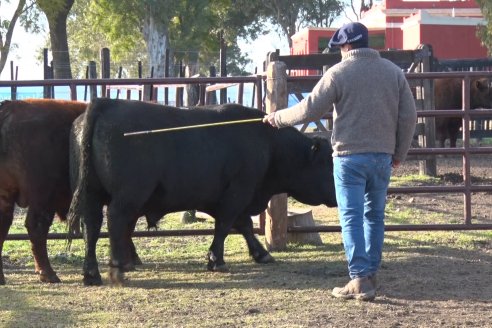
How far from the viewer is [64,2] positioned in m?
28.9

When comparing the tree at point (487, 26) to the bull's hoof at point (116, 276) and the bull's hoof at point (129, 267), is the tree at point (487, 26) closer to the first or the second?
the bull's hoof at point (129, 267)

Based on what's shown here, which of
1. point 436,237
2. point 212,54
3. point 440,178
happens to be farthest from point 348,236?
point 212,54

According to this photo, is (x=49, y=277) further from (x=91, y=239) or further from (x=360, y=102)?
(x=360, y=102)

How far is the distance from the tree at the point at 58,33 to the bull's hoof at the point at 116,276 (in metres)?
20.6

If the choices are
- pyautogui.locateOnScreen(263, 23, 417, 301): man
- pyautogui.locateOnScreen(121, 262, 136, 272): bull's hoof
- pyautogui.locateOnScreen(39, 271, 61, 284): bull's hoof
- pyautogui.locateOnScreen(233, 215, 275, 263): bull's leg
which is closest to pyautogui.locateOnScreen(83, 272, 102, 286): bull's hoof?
pyautogui.locateOnScreen(39, 271, 61, 284): bull's hoof

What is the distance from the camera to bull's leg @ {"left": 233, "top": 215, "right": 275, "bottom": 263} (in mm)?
8453

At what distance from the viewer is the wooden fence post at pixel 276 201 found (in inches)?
351

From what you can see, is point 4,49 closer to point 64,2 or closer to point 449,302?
point 64,2

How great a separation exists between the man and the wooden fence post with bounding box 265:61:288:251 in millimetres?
2237

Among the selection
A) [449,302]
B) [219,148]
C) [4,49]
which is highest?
[4,49]

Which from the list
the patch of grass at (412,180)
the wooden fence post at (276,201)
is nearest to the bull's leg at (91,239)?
the wooden fence post at (276,201)

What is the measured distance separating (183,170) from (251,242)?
1.25m

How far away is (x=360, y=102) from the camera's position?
6.46 m

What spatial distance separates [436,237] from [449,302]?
124 inches
